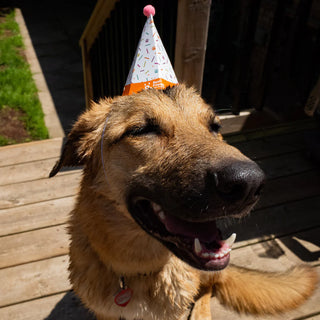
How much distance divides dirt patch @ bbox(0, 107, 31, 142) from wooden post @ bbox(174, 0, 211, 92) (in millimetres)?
2862

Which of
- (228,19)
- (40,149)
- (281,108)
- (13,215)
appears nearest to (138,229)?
(13,215)

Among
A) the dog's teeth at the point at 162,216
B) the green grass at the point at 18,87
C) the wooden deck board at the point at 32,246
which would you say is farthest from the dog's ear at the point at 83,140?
the green grass at the point at 18,87

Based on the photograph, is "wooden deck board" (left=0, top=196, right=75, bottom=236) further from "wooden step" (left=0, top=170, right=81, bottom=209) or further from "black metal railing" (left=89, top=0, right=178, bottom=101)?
"black metal railing" (left=89, top=0, right=178, bottom=101)

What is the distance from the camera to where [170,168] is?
1.85 m

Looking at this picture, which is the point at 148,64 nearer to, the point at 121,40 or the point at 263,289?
the point at 121,40

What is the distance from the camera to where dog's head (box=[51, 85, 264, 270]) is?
1.62 m

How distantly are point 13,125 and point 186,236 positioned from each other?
4.15m

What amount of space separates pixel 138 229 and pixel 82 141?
0.72 meters

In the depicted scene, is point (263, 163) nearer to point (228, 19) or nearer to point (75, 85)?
point (228, 19)

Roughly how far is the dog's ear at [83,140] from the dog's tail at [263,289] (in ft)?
4.75

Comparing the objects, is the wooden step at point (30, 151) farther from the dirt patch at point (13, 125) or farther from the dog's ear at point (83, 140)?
the dog's ear at point (83, 140)

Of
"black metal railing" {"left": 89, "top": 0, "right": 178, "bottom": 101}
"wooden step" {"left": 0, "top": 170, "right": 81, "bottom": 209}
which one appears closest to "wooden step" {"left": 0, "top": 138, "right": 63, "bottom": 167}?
"wooden step" {"left": 0, "top": 170, "right": 81, "bottom": 209}

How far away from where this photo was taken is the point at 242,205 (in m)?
1.63

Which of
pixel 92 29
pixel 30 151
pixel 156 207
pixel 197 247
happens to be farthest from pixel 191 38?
pixel 30 151
